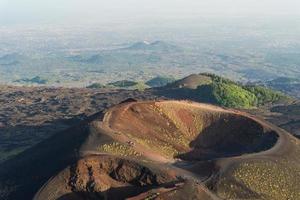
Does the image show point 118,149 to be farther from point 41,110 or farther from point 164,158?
point 41,110

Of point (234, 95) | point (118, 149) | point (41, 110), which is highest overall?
point (118, 149)

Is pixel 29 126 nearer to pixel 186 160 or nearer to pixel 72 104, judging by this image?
pixel 72 104

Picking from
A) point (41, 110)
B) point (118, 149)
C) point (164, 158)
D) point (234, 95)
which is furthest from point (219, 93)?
point (118, 149)

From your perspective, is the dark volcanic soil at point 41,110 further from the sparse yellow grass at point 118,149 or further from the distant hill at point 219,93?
the sparse yellow grass at point 118,149

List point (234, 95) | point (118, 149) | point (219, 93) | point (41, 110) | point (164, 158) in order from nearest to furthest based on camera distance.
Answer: point (118, 149) → point (164, 158) → point (41, 110) → point (219, 93) → point (234, 95)

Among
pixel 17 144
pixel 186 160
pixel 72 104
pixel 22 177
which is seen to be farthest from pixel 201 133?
pixel 72 104

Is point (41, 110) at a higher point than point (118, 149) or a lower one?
lower

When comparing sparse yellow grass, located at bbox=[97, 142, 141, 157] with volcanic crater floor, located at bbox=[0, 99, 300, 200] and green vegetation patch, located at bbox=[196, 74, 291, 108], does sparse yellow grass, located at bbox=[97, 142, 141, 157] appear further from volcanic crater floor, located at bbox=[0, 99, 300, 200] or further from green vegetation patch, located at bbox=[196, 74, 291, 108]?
green vegetation patch, located at bbox=[196, 74, 291, 108]

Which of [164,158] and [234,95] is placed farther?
[234,95]

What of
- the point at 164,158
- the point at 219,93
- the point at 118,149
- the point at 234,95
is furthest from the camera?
the point at 234,95

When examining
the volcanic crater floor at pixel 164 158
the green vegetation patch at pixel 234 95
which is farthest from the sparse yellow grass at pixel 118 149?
the green vegetation patch at pixel 234 95
